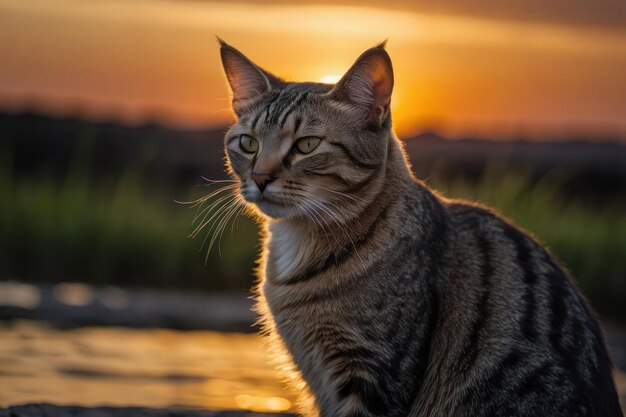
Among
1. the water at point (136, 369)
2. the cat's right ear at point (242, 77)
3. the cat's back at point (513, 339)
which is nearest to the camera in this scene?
the cat's back at point (513, 339)

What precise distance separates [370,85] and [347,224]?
583mm

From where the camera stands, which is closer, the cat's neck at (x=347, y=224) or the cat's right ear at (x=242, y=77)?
the cat's neck at (x=347, y=224)

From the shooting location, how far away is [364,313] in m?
3.82

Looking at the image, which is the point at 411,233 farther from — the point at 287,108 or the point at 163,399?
the point at 163,399

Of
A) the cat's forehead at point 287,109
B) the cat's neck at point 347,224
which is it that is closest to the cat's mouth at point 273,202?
the cat's neck at point 347,224

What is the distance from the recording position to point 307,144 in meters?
3.98

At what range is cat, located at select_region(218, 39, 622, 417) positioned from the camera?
3674 millimetres

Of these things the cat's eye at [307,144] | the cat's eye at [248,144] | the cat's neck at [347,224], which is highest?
the cat's eye at [307,144]

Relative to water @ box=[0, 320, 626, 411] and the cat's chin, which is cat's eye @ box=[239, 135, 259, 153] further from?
water @ box=[0, 320, 626, 411]

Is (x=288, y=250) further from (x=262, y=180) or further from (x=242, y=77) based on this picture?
(x=242, y=77)

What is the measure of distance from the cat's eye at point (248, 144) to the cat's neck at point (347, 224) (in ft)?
1.06

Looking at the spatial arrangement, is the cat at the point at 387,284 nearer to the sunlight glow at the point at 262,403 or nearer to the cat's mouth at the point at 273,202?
the cat's mouth at the point at 273,202

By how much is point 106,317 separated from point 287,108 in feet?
12.4

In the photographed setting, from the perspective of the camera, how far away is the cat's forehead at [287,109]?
13.2 ft
